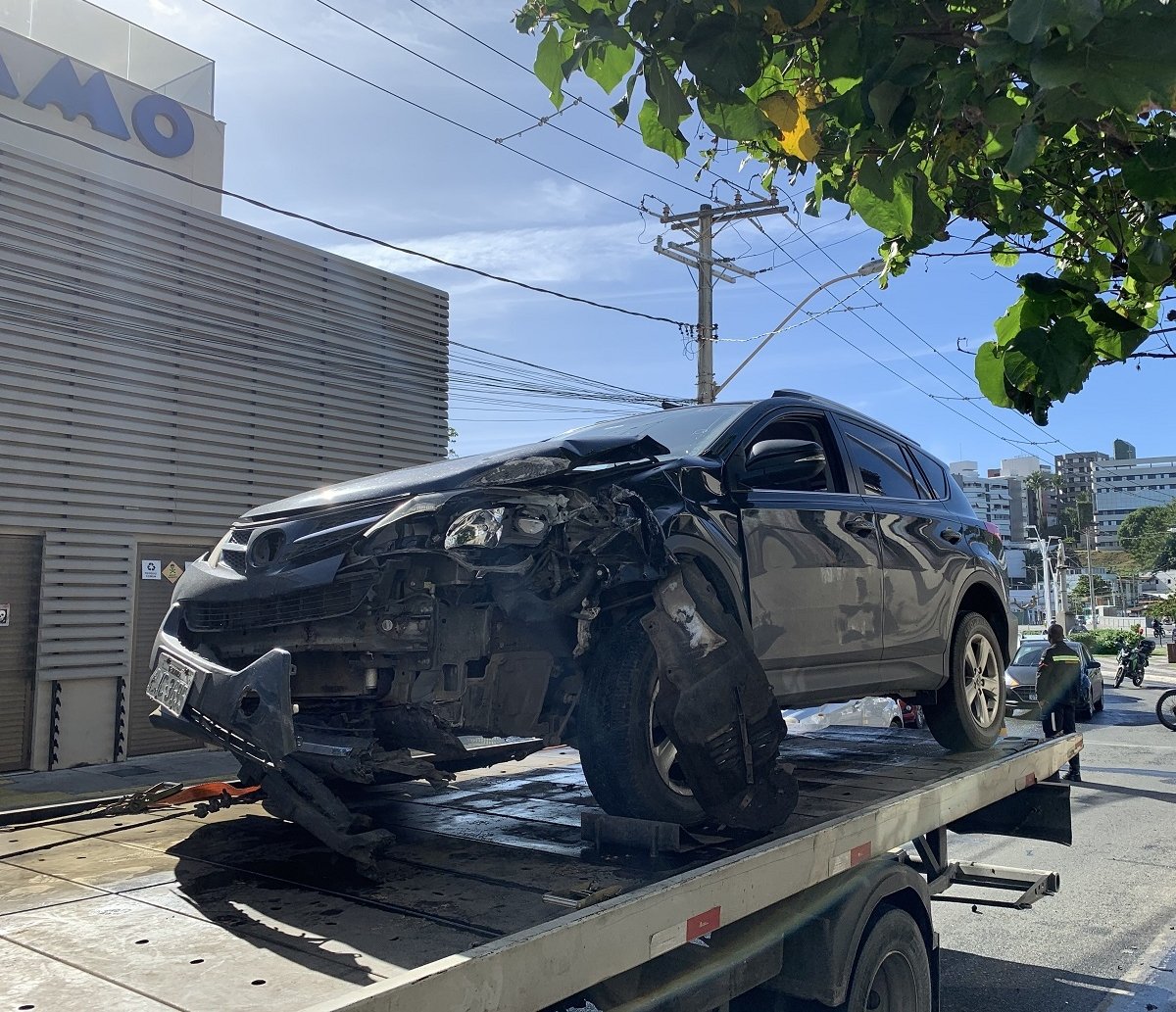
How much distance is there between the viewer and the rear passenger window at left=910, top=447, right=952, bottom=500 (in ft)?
20.7

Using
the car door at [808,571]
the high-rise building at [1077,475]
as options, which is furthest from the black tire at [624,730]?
the high-rise building at [1077,475]

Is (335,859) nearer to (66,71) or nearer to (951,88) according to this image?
(951,88)

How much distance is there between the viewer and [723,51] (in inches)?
95.1

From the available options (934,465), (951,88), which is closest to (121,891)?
(951,88)

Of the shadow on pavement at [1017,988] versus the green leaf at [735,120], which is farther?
the shadow on pavement at [1017,988]

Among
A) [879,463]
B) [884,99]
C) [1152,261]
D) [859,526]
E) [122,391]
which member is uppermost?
[122,391]

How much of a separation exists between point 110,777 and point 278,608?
8.79 meters

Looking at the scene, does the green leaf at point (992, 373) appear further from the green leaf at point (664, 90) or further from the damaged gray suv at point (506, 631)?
the damaged gray suv at point (506, 631)

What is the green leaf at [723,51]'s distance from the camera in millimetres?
2404

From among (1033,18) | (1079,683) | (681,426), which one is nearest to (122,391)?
(681,426)

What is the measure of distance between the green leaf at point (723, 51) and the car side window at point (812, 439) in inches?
95.4

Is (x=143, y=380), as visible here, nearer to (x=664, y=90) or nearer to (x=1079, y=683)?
(x=664, y=90)

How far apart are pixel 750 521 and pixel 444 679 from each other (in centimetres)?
158

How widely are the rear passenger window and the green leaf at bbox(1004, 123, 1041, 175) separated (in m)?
4.38
